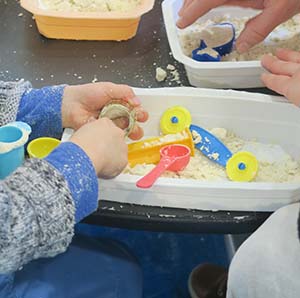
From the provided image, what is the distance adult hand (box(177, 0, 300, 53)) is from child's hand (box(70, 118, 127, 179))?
0.88 ft

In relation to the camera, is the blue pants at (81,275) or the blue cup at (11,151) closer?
the blue cup at (11,151)

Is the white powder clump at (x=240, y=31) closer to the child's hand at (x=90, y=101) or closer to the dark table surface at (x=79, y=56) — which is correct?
the dark table surface at (x=79, y=56)

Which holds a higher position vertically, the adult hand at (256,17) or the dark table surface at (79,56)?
the adult hand at (256,17)

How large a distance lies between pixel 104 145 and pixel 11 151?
0.11 m

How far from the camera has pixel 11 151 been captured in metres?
0.76

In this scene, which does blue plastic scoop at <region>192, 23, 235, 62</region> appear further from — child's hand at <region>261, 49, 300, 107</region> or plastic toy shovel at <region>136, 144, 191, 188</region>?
plastic toy shovel at <region>136, 144, 191, 188</region>

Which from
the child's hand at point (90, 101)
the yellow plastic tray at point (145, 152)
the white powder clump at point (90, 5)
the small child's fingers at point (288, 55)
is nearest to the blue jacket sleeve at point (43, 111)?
the child's hand at point (90, 101)

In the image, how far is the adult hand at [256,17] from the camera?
3.14ft

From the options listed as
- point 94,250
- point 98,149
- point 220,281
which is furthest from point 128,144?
point 220,281

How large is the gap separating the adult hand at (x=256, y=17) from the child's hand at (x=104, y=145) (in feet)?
0.88

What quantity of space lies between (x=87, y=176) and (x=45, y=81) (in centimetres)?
29

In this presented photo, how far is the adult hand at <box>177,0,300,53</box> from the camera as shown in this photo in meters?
0.96

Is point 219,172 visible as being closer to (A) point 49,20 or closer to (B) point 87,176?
(B) point 87,176

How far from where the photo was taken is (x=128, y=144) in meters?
0.85
